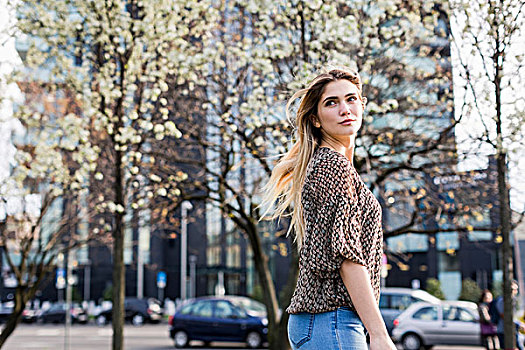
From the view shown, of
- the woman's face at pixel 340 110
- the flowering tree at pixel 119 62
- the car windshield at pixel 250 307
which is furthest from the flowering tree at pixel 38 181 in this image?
the woman's face at pixel 340 110

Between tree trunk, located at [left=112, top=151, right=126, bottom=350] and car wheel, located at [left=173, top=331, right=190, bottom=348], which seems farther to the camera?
car wheel, located at [left=173, top=331, right=190, bottom=348]

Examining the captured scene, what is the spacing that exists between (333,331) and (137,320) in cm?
3536

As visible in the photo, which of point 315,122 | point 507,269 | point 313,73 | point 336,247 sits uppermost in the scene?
point 313,73

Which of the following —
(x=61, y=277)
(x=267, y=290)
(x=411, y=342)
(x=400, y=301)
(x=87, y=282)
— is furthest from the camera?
(x=87, y=282)

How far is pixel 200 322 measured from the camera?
69.7 ft

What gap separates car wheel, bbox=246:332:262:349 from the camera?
20438mm

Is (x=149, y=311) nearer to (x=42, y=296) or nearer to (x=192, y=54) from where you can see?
(x=42, y=296)

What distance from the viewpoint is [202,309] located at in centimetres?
2141

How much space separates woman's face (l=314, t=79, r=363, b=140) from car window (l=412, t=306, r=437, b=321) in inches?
676

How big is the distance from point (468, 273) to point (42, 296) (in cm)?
3476

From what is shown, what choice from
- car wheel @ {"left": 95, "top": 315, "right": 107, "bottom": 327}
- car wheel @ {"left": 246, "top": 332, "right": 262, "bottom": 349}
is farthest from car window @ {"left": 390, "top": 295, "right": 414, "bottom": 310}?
car wheel @ {"left": 95, "top": 315, "right": 107, "bottom": 327}

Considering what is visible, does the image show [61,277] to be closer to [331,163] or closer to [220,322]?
[220,322]

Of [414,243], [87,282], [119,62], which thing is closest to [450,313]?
[119,62]

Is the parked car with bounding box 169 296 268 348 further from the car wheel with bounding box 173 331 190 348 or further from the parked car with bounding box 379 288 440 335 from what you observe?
the parked car with bounding box 379 288 440 335
